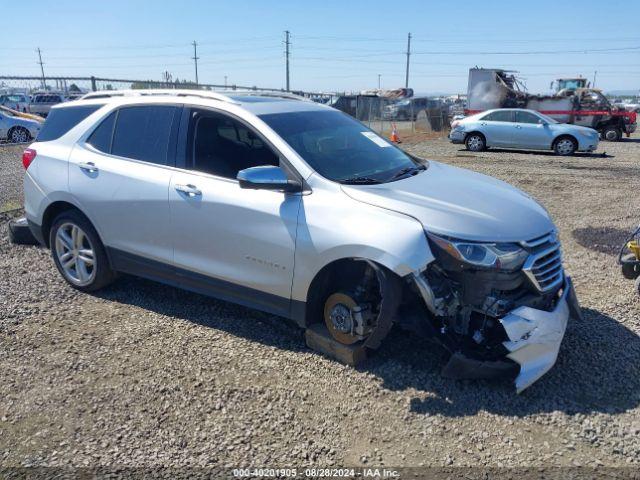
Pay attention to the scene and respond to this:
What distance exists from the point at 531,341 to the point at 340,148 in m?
2.02

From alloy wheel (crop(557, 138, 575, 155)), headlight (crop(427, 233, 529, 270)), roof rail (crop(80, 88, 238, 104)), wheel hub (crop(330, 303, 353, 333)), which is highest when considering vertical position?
roof rail (crop(80, 88, 238, 104))

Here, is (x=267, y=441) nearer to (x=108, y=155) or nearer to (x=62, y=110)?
(x=108, y=155)

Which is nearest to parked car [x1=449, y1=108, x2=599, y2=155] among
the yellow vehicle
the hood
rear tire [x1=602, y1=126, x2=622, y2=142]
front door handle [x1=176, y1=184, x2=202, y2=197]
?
rear tire [x1=602, y1=126, x2=622, y2=142]

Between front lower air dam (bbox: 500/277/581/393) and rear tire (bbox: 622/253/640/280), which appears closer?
front lower air dam (bbox: 500/277/581/393)

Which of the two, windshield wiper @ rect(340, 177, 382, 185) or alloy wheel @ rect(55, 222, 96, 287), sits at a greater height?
windshield wiper @ rect(340, 177, 382, 185)

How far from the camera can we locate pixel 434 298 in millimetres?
3332

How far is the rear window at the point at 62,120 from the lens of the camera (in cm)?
504

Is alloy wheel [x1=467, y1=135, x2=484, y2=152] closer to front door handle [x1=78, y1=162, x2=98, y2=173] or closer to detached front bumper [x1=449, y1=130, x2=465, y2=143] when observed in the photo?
detached front bumper [x1=449, y1=130, x2=465, y2=143]

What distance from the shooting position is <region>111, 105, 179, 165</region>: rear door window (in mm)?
4438

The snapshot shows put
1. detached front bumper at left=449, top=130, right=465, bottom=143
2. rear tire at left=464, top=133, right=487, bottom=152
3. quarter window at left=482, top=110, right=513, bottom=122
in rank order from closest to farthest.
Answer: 1. quarter window at left=482, top=110, right=513, bottom=122
2. rear tire at left=464, top=133, right=487, bottom=152
3. detached front bumper at left=449, top=130, right=465, bottom=143

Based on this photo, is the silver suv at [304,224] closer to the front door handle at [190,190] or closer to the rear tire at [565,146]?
the front door handle at [190,190]

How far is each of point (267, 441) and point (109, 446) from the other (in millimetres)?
881

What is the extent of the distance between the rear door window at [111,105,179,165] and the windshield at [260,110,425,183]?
0.94 m

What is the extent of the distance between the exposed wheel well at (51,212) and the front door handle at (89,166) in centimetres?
41
